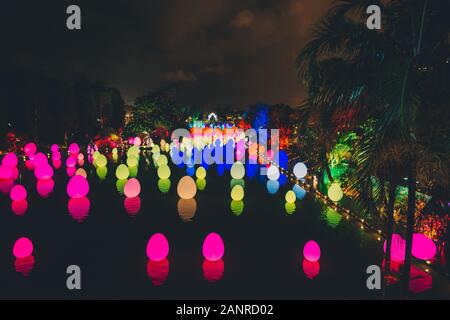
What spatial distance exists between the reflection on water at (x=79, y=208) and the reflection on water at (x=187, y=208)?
3553 mm

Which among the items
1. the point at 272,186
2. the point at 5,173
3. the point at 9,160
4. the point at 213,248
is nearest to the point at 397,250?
the point at 213,248

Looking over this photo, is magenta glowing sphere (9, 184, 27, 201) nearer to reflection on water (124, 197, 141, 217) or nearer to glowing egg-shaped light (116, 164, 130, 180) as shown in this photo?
reflection on water (124, 197, 141, 217)

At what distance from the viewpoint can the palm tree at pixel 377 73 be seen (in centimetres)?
586

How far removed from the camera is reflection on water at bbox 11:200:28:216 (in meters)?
14.9

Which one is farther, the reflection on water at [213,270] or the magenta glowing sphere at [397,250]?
the magenta glowing sphere at [397,250]

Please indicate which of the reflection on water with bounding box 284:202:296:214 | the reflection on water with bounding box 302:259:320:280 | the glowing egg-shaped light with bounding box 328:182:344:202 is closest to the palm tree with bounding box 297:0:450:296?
the reflection on water with bounding box 302:259:320:280

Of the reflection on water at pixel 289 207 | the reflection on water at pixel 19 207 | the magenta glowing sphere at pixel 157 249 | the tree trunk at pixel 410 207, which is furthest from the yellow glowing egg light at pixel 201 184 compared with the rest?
the tree trunk at pixel 410 207

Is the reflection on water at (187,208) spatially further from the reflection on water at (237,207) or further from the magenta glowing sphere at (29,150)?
the magenta glowing sphere at (29,150)

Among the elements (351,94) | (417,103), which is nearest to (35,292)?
(351,94)

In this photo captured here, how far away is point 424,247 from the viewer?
9.66 metres

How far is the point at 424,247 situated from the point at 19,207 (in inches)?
568

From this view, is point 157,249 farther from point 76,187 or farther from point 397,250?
point 76,187

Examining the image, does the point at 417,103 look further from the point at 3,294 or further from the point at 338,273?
the point at 3,294
